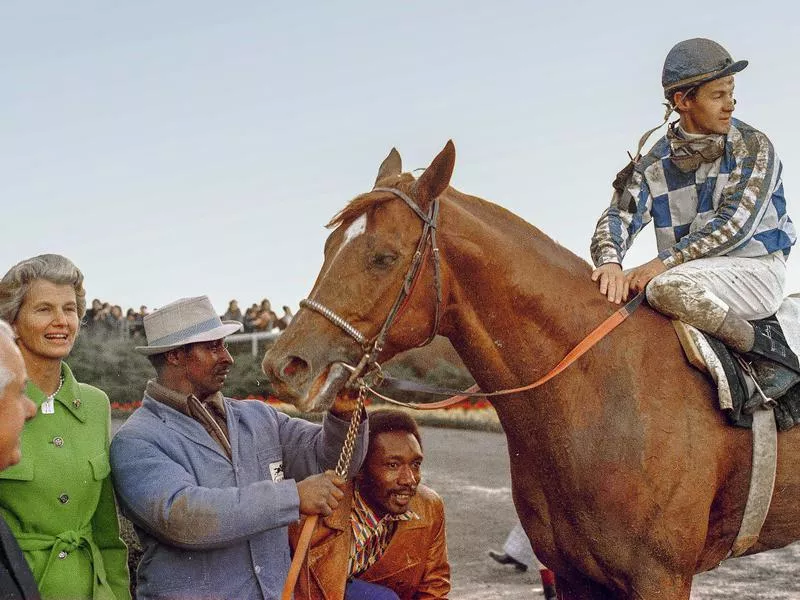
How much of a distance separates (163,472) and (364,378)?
31.6 inches

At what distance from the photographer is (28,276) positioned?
347 cm

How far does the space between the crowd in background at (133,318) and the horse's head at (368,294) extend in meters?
12.5

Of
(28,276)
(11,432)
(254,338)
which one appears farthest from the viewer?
(254,338)

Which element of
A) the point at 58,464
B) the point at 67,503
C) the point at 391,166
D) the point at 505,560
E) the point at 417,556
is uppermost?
the point at 391,166

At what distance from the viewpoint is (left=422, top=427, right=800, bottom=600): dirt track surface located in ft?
22.5

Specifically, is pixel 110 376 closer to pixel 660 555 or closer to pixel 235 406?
pixel 235 406

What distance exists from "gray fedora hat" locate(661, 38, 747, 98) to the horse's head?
1299mm

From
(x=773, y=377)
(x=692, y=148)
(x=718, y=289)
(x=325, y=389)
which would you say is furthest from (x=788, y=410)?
(x=325, y=389)

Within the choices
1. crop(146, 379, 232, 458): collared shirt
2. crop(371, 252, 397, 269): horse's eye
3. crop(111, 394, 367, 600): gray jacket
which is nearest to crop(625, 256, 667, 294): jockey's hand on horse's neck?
crop(371, 252, 397, 269): horse's eye

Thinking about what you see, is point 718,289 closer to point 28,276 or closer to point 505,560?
point 28,276

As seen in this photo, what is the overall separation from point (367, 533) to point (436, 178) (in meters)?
1.73

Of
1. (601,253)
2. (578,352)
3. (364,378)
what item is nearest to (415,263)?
(364,378)

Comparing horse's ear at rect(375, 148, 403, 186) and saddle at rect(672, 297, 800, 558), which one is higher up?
horse's ear at rect(375, 148, 403, 186)

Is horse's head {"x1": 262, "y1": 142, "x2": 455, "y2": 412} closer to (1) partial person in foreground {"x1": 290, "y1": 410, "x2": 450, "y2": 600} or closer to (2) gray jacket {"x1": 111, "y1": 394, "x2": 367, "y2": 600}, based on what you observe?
(2) gray jacket {"x1": 111, "y1": 394, "x2": 367, "y2": 600}
